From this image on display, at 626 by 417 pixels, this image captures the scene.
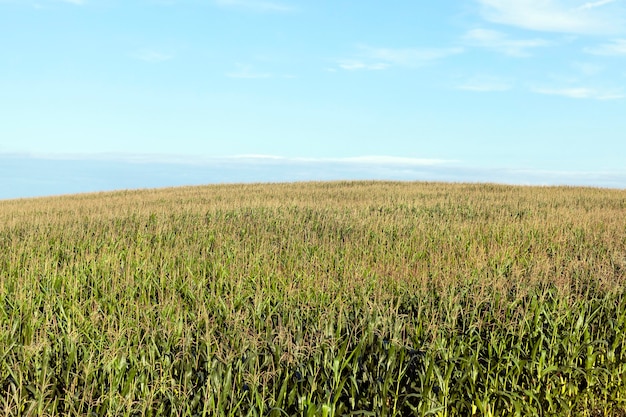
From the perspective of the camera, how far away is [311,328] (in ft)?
17.0

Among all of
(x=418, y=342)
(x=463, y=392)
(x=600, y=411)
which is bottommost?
(x=600, y=411)

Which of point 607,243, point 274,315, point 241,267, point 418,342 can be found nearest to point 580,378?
point 418,342

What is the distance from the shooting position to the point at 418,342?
4895mm

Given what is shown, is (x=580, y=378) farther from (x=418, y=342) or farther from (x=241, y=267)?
(x=241, y=267)

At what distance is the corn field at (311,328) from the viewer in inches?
160

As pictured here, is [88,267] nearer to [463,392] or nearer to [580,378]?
[463,392]

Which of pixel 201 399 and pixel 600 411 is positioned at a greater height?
pixel 201 399

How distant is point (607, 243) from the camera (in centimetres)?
1149

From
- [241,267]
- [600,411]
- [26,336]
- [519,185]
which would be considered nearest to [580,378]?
[600,411]

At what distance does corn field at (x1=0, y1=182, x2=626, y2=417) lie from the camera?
407cm

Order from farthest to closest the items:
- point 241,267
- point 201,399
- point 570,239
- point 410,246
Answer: point 570,239 < point 410,246 < point 241,267 < point 201,399

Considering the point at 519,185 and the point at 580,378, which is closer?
the point at 580,378

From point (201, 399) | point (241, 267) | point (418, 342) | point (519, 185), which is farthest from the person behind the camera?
point (519, 185)

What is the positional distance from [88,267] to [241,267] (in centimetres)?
253
